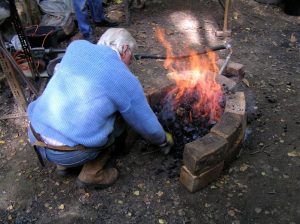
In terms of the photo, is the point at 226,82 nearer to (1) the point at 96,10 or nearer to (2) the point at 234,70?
(2) the point at 234,70

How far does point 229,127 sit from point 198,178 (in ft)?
1.77

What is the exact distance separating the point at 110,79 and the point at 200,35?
3924 mm

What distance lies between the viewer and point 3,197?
307 cm

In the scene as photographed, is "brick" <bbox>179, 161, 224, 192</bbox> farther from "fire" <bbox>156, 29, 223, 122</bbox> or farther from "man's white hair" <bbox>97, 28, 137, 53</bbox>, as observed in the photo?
"man's white hair" <bbox>97, 28, 137, 53</bbox>

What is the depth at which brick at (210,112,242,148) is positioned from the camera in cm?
287

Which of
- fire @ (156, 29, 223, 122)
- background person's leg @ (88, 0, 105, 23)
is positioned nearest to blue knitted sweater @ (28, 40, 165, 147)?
fire @ (156, 29, 223, 122)

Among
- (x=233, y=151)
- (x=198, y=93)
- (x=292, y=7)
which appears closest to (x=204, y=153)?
(x=233, y=151)

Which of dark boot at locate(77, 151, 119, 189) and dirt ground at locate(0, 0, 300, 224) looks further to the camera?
dark boot at locate(77, 151, 119, 189)

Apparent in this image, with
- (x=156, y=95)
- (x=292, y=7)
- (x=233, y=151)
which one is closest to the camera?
(x=233, y=151)

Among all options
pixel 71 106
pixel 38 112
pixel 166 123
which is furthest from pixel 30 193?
pixel 166 123

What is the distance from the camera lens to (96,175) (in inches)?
117

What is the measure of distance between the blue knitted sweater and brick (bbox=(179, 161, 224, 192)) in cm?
65

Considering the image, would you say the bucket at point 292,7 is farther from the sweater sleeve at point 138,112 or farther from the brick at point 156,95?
the sweater sleeve at point 138,112

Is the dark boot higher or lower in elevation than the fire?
lower
